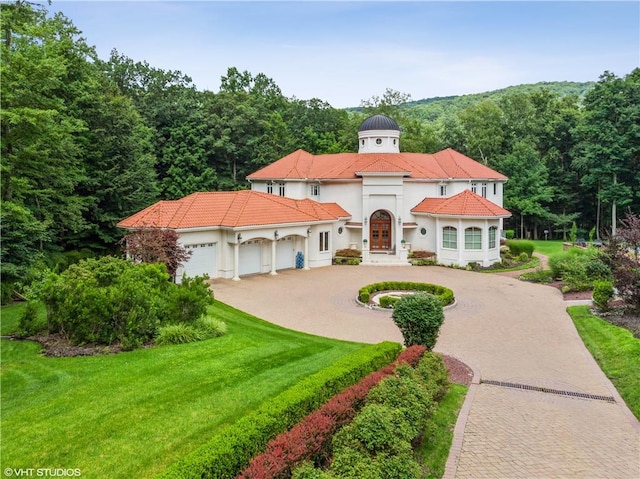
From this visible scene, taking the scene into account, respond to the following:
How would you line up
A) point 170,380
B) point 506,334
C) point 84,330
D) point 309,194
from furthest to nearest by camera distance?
point 309,194
point 506,334
point 84,330
point 170,380

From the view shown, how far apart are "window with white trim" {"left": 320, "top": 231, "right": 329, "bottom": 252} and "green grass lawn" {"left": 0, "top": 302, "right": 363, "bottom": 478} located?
17843 mm

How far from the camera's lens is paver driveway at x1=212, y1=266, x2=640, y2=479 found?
8220 mm

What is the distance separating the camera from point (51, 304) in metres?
13.5

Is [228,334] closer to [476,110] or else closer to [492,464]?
[492,464]

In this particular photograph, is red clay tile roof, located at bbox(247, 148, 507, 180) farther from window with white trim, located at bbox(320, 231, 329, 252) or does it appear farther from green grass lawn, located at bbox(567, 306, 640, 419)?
green grass lawn, located at bbox(567, 306, 640, 419)

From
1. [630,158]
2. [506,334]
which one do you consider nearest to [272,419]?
[506,334]

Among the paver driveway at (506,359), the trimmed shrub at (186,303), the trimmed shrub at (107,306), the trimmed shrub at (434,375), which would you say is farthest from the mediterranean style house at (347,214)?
the trimmed shrub at (434,375)

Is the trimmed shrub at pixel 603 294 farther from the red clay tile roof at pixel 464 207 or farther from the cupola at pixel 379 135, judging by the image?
the cupola at pixel 379 135

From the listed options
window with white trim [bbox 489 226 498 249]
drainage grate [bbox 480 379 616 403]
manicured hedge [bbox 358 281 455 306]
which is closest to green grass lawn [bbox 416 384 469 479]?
drainage grate [bbox 480 379 616 403]

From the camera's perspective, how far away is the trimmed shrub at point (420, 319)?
12.4 meters

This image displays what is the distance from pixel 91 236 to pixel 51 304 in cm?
2042

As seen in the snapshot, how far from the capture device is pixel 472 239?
102ft

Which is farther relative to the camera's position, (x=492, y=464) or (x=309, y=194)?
(x=309, y=194)

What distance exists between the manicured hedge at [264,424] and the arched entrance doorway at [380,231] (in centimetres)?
2361
